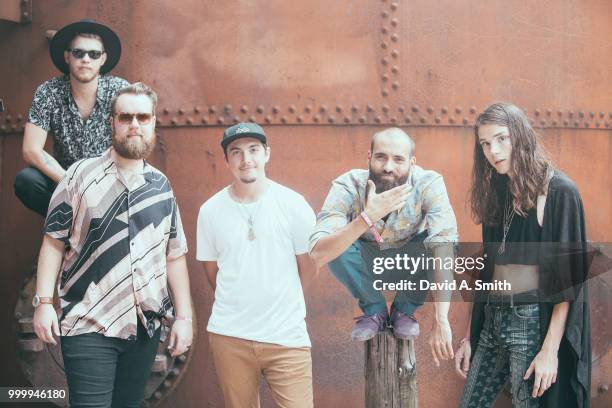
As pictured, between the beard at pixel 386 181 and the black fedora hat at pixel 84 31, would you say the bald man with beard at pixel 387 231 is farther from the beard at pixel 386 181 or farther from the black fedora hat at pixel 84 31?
the black fedora hat at pixel 84 31

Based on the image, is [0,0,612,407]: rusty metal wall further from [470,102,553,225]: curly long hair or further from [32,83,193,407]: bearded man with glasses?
[32,83,193,407]: bearded man with glasses

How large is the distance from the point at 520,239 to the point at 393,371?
841 mm

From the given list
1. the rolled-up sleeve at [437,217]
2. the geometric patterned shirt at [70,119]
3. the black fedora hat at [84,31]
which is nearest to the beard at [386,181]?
the rolled-up sleeve at [437,217]

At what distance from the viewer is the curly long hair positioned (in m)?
4.15

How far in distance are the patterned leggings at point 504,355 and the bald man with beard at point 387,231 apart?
9.7 inches

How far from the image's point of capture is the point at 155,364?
483cm

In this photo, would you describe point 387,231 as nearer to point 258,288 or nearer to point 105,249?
point 258,288

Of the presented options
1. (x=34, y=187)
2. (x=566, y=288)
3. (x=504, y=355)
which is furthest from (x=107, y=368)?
(x=566, y=288)

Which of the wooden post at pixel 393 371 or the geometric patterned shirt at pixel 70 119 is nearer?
the wooden post at pixel 393 371

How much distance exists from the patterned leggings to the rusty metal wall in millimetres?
697

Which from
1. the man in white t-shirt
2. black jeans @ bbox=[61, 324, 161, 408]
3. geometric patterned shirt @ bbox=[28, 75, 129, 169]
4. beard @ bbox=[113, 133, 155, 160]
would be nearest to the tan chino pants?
the man in white t-shirt

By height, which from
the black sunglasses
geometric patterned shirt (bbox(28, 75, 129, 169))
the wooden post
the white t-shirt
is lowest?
the wooden post

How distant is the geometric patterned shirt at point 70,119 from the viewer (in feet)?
15.1

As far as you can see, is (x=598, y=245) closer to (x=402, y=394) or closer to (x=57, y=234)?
(x=402, y=394)
